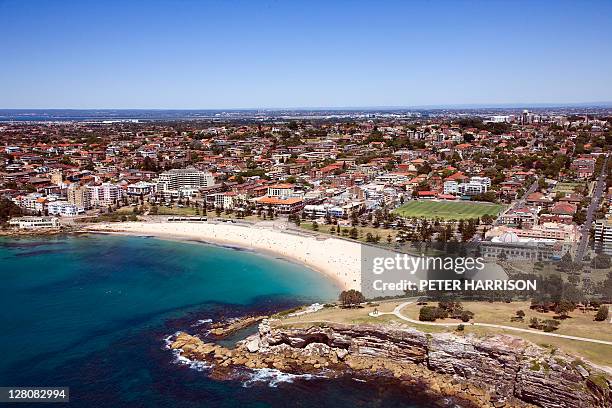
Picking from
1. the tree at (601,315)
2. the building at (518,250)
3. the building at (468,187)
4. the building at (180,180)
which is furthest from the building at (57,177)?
the tree at (601,315)

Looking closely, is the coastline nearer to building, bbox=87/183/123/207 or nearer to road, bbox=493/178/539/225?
building, bbox=87/183/123/207

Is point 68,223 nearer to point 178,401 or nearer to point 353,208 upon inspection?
point 353,208

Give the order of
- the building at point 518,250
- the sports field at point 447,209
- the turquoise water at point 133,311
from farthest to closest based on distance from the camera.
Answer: the sports field at point 447,209 → the building at point 518,250 → the turquoise water at point 133,311

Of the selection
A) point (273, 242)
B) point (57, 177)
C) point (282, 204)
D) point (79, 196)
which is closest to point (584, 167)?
point (282, 204)

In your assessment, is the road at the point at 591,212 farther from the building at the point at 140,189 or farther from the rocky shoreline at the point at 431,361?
the building at the point at 140,189

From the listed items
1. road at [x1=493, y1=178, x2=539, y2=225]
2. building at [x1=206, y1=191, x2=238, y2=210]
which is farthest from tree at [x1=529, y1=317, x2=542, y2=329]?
building at [x1=206, y1=191, x2=238, y2=210]

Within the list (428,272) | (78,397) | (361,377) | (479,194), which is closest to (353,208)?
(479,194)
